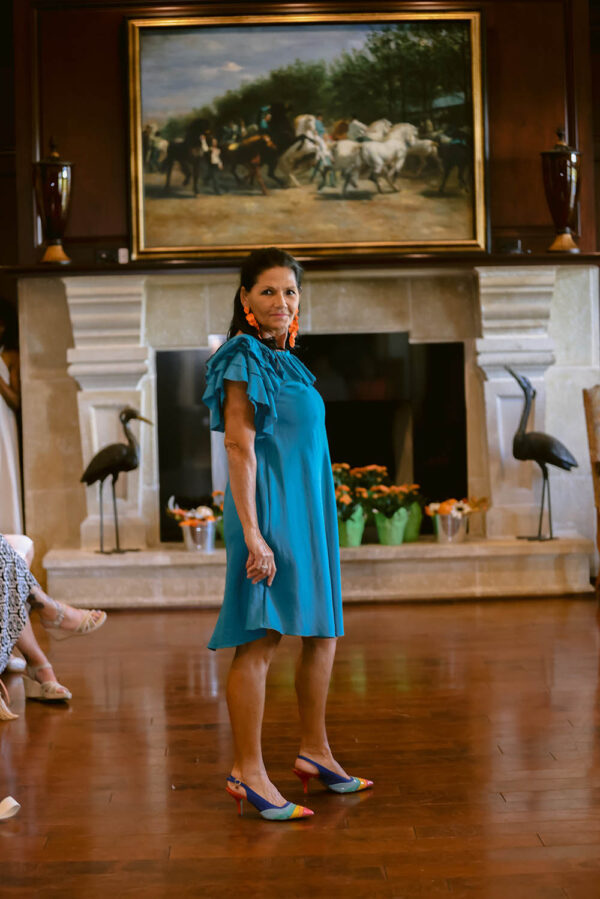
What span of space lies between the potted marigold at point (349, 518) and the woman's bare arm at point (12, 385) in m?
1.80

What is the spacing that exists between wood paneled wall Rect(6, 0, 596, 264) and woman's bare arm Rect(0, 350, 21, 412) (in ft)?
1.87

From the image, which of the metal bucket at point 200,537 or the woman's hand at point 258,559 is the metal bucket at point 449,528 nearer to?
the metal bucket at point 200,537

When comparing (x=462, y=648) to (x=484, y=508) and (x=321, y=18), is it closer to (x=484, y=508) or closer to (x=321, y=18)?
(x=484, y=508)

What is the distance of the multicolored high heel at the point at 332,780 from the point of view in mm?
2742

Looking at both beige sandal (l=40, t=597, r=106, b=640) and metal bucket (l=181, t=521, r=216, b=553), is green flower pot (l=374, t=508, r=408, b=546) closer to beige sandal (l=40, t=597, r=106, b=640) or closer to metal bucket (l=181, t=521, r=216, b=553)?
metal bucket (l=181, t=521, r=216, b=553)

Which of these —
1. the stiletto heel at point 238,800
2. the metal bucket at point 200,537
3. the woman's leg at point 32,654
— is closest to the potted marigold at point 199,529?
the metal bucket at point 200,537

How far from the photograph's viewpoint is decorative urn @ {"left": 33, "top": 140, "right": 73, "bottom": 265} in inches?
216

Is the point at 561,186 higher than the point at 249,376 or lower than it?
higher

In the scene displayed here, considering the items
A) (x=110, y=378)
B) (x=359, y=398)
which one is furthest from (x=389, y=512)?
(x=110, y=378)

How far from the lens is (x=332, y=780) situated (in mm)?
2762

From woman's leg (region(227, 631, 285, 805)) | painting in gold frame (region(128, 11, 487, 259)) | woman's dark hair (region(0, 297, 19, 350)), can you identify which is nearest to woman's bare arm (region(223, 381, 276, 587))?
woman's leg (region(227, 631, 285, 805))

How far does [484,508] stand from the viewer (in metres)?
5.69

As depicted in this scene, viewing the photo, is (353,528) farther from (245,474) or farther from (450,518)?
(245,474)

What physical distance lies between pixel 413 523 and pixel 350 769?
2841 mm
